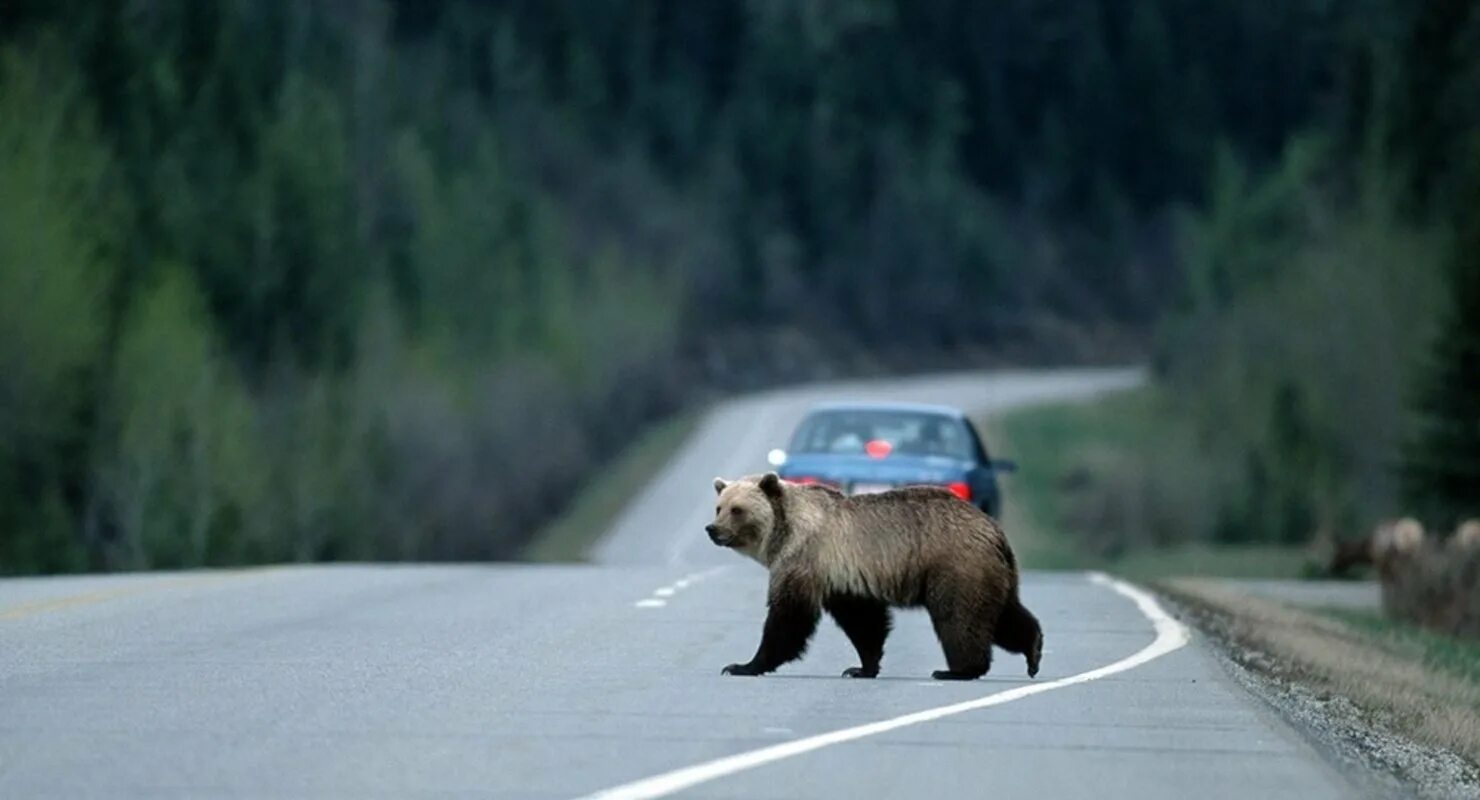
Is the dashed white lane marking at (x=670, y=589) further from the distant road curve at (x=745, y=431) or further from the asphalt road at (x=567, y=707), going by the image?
the distant road curve at (x=745, y=431)

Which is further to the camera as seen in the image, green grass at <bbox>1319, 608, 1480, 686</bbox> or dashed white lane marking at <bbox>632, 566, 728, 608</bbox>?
green grass at <bbox>1319, 608, 1480, 686</bbox>

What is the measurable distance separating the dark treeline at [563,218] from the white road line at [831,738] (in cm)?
3084

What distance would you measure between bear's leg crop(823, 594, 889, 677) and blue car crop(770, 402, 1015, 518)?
429 inches

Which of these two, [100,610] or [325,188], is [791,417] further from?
[100,610]

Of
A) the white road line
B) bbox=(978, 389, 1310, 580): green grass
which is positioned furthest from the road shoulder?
bbox=(978, 389, 1310, 580): green grass

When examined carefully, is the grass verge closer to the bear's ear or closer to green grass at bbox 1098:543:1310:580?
the bear's ear

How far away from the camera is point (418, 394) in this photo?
6969cm

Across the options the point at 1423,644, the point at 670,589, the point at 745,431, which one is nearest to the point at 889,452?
the point at 670,589

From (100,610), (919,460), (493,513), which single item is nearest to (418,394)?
(493,513)

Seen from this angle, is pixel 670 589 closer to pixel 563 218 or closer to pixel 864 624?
pixel 864 624

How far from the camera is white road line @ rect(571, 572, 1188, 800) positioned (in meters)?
11.3

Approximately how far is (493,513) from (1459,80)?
30.1m

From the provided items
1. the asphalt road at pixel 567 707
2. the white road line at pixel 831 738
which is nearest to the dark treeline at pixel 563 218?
the asphalt road at pixel 567 707

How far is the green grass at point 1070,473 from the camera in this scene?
5294cm
